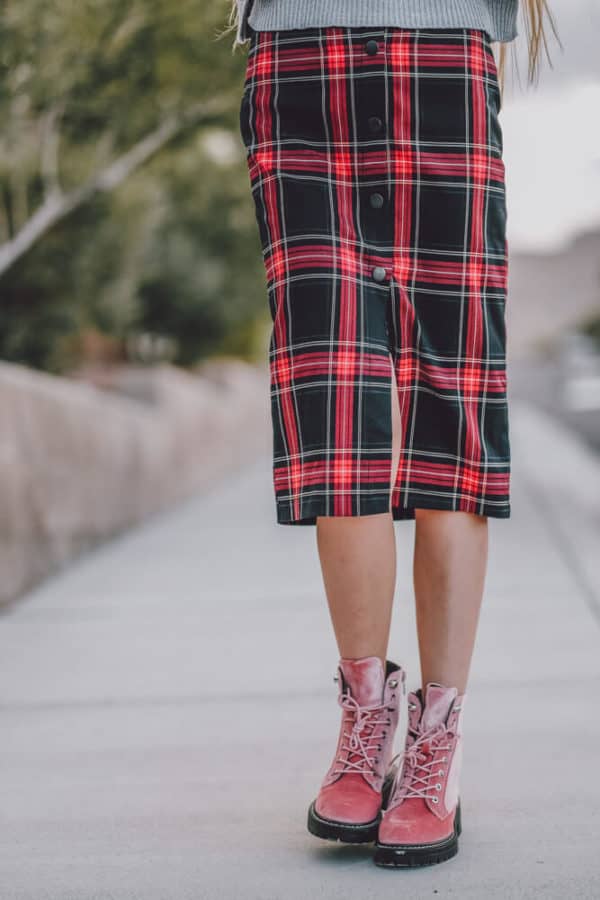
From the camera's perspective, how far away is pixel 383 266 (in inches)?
63.6

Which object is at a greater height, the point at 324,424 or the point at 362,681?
the point at 324,424

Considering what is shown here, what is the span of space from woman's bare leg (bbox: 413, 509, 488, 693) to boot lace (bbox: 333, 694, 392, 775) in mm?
95

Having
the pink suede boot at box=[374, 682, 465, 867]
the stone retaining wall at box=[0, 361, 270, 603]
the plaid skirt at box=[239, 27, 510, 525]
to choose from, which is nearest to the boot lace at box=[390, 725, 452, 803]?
the pink suede boot at box=[374, 682, 465, 867]

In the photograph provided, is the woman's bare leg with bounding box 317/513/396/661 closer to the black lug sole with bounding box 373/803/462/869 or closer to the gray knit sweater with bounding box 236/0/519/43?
the black lug sole with bounding box 373/803/462/869

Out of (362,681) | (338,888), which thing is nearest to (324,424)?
(362,681)

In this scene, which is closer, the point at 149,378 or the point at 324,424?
the point at 324,424

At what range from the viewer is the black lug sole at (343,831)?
5.22 ft

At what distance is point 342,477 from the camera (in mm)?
1587

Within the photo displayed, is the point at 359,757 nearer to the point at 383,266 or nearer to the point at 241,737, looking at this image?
the point at 241,737

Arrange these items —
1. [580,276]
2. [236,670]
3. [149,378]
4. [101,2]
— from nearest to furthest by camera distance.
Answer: [236,670] → [101,2] → [149,378] → [580,276]

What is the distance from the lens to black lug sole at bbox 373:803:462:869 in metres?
1.56

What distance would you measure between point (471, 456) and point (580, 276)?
4470 inches

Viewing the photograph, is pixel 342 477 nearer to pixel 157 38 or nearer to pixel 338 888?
pixel 338 888

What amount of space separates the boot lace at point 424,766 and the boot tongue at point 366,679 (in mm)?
92
